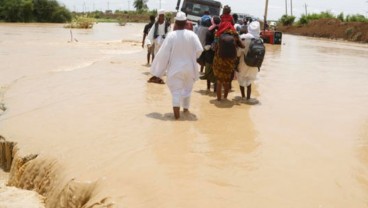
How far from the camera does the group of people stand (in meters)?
6.12

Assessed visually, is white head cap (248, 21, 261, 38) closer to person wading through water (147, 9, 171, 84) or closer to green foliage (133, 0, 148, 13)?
person wading through water (147, 9, 171, 84)

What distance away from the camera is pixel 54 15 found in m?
61.1

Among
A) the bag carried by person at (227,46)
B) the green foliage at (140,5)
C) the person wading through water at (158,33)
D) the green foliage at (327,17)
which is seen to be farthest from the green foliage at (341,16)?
the green foliage at (140,5)

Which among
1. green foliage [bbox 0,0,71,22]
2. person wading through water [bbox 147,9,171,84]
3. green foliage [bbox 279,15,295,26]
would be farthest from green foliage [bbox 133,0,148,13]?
person wading through water [bbox 147,9,171,84]

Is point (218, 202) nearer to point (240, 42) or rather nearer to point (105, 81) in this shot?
point (240, 42)

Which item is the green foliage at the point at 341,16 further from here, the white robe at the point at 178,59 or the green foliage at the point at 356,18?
the white robe at the point at 178,59

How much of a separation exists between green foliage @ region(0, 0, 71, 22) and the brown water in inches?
2042

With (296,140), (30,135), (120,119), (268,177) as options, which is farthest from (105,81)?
(268,177)

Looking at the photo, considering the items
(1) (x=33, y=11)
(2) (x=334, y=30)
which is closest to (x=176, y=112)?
(2) (x=334, y=30)

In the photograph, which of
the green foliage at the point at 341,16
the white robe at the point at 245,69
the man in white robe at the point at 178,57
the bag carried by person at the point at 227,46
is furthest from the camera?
the green foliage at the point at 341,16

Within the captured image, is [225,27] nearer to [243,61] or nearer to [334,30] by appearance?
[243,61]

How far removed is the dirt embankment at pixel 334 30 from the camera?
38.7 m

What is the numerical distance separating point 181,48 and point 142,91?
2.66 metres

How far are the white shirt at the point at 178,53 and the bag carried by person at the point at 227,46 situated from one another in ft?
3.02
